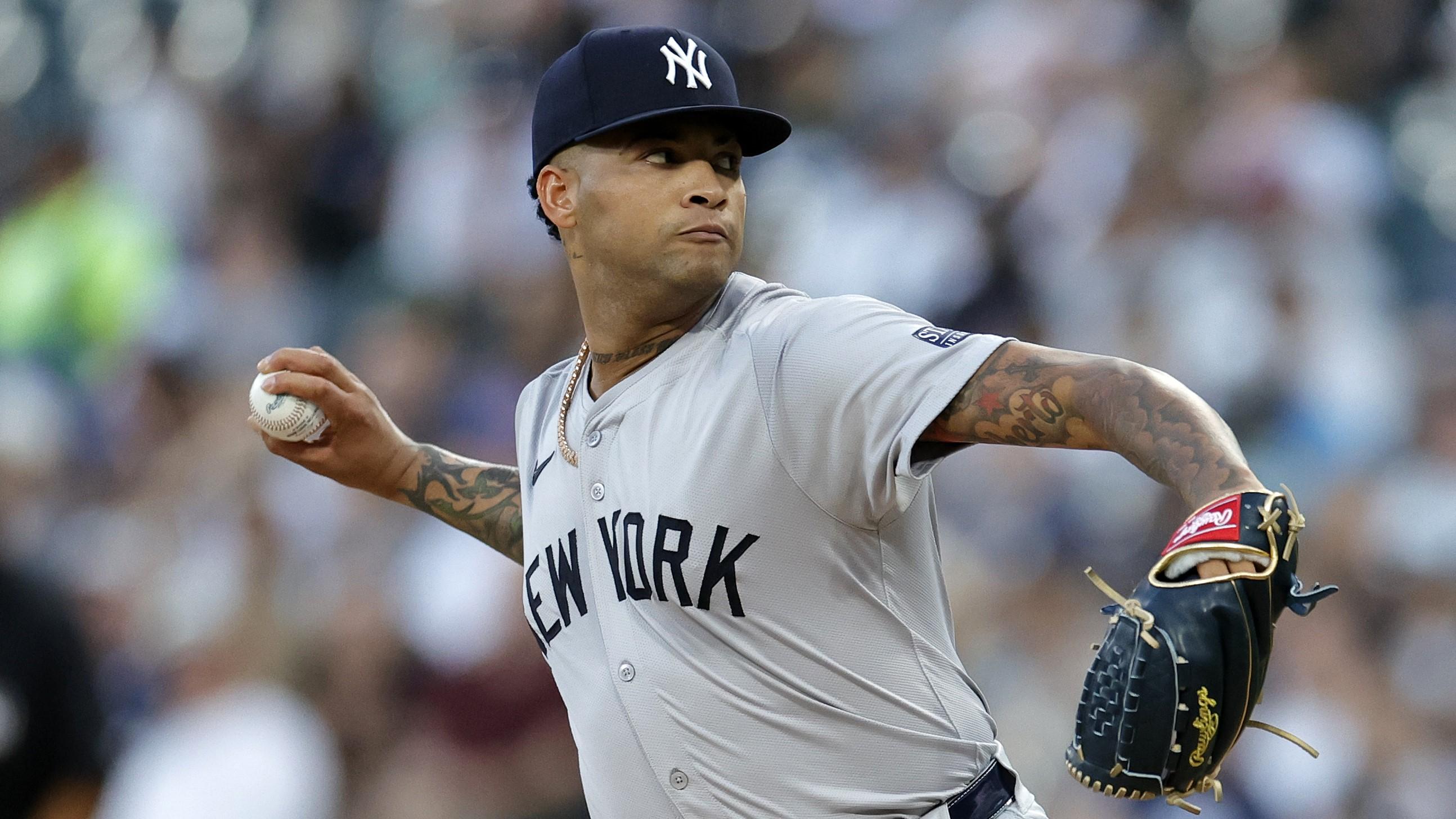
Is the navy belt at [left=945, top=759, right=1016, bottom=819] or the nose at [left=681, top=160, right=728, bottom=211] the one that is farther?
the nose at [left=681, top=160, right=728, bottom=211]

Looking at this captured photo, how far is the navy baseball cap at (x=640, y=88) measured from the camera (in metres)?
2.83

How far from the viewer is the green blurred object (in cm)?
818

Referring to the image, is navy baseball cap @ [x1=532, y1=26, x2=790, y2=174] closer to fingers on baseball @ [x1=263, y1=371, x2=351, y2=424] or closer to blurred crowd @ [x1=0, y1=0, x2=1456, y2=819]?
fingers on baseball @ [x1=263, y1=371, x2=351, y2=424]

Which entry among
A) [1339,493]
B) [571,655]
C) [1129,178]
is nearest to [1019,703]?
[1339,493]

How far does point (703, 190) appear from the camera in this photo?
9.35 ft

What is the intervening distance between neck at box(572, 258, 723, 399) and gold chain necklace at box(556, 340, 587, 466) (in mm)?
74

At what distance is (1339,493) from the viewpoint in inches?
205

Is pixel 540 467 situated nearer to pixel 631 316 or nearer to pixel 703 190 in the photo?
pixel 631 316

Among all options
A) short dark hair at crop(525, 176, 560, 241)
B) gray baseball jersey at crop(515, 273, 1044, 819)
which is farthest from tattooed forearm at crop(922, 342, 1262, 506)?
short dark hair at crop(525, 176, 560, 241)

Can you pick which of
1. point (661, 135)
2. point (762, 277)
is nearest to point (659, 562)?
point (661, 135)

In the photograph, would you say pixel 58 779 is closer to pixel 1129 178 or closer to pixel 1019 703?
pixel 1019 703

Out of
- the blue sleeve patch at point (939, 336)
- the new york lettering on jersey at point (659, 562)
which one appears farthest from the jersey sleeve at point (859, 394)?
the new york lettering on jersey at point (659, 562)

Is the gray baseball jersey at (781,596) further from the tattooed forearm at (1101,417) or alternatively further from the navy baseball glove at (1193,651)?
the navy baseball glove at (1193,651)

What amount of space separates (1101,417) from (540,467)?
1.36 m
